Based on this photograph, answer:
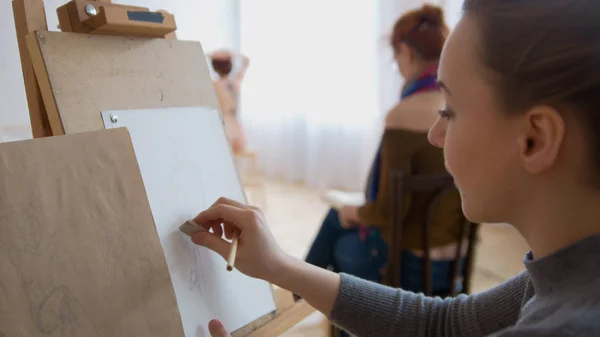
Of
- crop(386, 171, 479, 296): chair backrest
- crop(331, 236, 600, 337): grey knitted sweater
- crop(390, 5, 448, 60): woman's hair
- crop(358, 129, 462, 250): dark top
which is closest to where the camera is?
crop(331, 236, 600, 337): grey knitted sweater

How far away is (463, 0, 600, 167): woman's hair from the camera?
19.9 inches

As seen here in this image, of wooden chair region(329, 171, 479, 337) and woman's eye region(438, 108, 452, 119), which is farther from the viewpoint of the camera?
wooden chair region(329, 171, 479, 337)

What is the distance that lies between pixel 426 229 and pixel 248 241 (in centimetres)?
75

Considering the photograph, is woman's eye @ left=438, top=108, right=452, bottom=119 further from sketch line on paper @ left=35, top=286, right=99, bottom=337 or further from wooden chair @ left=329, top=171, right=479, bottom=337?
wooden chair @ left=329, top=171, right=479, bottom=337

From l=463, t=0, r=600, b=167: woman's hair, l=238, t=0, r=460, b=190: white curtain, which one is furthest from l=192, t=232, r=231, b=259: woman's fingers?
l=238, t=0, r=460, b=190: white curtain

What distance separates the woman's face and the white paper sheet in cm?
48

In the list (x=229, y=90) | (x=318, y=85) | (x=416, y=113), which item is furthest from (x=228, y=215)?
(x=318, y=85)

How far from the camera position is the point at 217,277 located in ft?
3.00

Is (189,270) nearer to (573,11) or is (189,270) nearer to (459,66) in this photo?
(459,66)

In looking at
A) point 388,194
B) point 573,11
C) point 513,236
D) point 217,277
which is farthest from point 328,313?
point 513,236

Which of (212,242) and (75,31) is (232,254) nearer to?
(212,242)

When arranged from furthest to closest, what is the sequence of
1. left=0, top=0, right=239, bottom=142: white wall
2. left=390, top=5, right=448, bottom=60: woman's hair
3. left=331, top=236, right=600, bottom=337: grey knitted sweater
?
left=0, top=0, right=239, bottom=142: white wall
left=390, top=5, right=448, bottom=60: woman's hair
left=331, top=236, right=600, bottom=337: grey knitted sweater

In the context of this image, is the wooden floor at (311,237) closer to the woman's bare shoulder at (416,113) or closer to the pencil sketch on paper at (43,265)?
the woman's bare shoulder at (416,113)

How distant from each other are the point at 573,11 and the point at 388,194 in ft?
3.44
